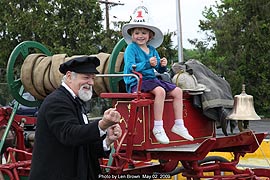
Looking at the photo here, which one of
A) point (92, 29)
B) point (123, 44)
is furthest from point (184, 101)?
point (92, 29)

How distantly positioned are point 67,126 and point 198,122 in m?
2.76

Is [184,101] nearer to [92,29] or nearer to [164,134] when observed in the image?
[164,134]

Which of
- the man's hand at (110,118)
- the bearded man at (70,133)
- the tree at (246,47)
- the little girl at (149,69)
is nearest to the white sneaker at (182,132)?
the little girl at (149,69)

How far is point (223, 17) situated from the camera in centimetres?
2480

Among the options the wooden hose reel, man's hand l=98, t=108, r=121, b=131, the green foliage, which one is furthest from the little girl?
the green foliage

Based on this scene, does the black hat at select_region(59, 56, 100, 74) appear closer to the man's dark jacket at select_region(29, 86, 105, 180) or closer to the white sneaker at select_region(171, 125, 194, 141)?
the man's dark jacket at select_region(29, 86, 105, 180)

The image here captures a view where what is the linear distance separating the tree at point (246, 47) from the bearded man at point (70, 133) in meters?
19.8

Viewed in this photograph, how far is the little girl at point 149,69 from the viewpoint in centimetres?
489

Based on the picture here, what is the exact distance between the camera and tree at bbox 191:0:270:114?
22469mm

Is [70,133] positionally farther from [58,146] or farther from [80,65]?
[80,65]

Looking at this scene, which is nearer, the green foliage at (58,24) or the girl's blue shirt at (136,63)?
the girl's blue shirt at (136,63)

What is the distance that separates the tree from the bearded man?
19846mm

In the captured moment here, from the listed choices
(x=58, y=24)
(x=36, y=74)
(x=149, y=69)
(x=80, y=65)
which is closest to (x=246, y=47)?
(x=58, y=24)

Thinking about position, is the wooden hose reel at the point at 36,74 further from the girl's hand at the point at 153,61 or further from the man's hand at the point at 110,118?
the man's hand at the point at 110,118
